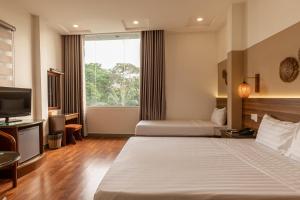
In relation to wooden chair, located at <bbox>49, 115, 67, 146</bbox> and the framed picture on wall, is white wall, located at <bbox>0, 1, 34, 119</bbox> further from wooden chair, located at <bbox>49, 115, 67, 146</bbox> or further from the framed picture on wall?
wooden chair, located at <bbox>49, 115, 67, 146</bbox>

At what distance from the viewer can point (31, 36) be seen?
453 centimetres

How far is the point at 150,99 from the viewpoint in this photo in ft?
18.7

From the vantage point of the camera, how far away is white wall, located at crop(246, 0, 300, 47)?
2588mm

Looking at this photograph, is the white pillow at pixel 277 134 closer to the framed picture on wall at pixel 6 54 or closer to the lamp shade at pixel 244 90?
the lamp shade at pixel 244 90

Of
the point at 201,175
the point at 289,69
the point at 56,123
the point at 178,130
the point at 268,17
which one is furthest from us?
the point at 56,123

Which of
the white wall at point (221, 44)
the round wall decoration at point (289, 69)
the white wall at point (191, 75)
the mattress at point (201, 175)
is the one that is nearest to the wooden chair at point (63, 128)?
the white wall at point (191, 75)

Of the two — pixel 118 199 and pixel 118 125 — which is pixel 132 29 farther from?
pixel 118 199

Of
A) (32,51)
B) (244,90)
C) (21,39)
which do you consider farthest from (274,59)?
(32,51)

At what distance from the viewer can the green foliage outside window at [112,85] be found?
20.0 ft

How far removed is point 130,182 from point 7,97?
115 inches

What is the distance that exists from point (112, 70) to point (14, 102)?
298 cm

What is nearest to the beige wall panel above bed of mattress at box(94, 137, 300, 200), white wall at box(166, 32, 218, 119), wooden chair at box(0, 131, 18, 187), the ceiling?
mattress at box(94, 137, 300, 200)

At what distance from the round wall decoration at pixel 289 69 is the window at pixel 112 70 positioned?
388 centimetres

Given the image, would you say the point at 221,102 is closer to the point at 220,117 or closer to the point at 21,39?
the point at 220,117
